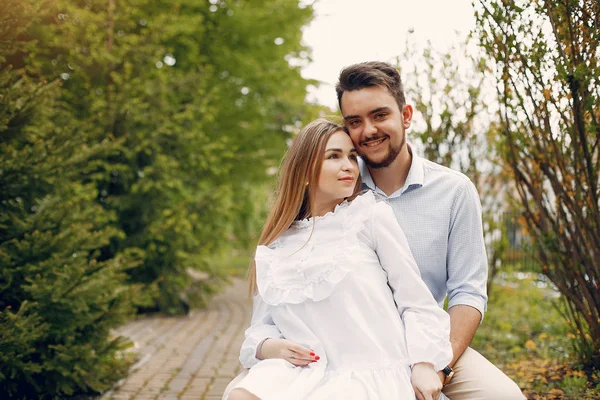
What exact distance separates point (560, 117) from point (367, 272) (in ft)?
5.86

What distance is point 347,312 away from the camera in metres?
2.55

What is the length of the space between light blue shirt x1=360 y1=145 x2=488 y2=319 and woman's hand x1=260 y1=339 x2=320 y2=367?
0.78m

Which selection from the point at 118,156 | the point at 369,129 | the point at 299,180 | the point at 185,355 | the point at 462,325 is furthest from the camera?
the point at 118,156

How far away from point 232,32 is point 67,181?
21.3 feet

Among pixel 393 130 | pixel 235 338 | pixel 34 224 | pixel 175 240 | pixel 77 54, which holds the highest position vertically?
pixel 77 54

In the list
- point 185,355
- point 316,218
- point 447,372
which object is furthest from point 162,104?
point 447,372

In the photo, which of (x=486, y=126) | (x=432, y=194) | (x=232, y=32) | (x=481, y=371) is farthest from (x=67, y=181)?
(x=232, y=32)

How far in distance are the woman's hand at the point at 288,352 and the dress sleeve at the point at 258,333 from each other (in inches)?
2.2

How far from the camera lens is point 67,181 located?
14.3ft

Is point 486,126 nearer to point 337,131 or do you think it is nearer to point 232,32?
point 337,131

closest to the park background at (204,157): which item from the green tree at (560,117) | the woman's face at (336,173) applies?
the green tree at (560,117)

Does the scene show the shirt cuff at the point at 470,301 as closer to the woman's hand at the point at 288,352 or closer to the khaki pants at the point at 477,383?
the khaki pants at the point at 477,383

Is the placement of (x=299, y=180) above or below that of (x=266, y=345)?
above

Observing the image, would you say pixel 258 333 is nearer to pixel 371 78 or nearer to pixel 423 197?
pixel 423 197
